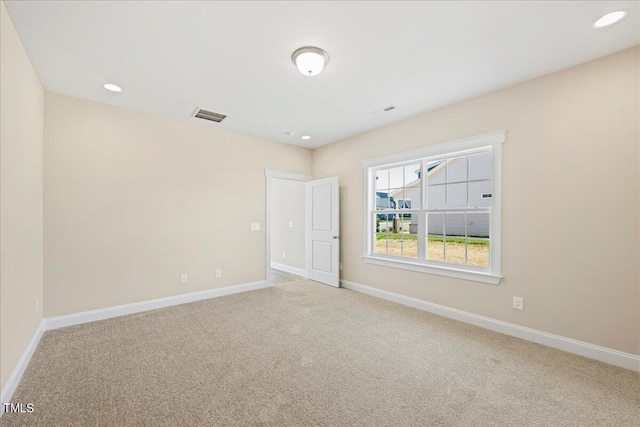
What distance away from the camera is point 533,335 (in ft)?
9.08

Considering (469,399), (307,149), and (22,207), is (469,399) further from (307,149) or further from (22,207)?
(307,149)

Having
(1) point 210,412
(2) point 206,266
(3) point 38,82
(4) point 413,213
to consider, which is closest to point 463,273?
(4) point 413,213

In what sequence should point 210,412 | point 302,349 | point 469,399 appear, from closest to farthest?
point 210,412
point 469,399
point 302,349

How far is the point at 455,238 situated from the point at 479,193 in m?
0.64

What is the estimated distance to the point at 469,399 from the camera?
1891 millimetres

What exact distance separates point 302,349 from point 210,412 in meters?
1.00

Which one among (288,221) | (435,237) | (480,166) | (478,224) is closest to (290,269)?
(288,221)

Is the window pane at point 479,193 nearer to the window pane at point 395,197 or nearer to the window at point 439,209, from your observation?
the window at point 439,209

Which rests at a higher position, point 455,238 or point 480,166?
point 480,166

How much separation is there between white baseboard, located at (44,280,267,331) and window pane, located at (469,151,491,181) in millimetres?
3737

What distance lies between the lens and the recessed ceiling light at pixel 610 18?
1.90 metres

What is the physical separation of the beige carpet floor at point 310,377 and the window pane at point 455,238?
815mm

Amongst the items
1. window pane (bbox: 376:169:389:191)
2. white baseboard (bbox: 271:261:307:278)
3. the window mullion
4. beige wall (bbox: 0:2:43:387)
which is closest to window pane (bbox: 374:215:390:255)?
window pane (bbox: 376:169:389:191)

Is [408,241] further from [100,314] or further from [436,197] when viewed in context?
[100,314]
